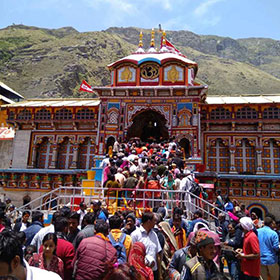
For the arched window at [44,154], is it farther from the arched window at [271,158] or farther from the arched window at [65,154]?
the arched window at [271,158]

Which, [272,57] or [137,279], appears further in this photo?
[272,57]

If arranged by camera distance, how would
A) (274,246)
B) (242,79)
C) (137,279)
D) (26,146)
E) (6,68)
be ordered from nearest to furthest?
(137,279)
(274,246)
(26,146)
(6,68)
(242,79)

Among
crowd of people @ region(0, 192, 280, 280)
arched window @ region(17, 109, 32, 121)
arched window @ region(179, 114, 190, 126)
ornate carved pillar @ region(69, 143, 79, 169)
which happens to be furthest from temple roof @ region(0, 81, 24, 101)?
crowd of people @ region(0, 192, 280, 280)

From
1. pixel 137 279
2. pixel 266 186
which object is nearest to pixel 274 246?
pixel 137 279

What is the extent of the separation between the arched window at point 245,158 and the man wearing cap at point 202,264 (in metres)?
17.0

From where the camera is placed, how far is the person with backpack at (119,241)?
4.16 metres

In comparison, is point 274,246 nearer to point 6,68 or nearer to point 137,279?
point 137,279

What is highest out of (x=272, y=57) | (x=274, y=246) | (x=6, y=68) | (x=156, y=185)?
(x=272, y=57)

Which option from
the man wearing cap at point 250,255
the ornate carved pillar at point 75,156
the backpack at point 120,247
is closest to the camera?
the backpack at point 120,247

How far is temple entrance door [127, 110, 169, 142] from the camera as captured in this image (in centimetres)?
2136

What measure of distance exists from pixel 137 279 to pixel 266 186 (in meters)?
18.4

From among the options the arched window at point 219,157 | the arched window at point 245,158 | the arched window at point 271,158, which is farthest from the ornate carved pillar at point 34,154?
the arched window at point 271,158

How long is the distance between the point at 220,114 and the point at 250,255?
15689 millimetres

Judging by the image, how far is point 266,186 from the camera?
18469 mm
